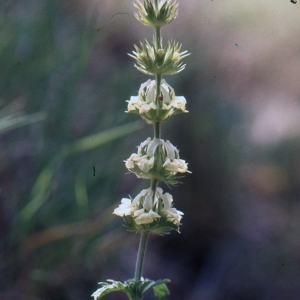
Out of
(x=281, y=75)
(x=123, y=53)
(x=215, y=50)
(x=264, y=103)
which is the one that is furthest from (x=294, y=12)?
(x=123, y=53)

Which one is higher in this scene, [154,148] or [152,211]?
[154,148]

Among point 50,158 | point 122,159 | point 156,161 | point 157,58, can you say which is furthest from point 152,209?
point 122,159

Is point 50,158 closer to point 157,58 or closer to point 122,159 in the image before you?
point 122,159

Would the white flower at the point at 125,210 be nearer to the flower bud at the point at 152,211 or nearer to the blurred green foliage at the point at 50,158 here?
the flower bud at the point at 152,211

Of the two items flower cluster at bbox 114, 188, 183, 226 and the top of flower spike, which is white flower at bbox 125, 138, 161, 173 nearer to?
flower cluster at bbox 114, 188, 183, 226

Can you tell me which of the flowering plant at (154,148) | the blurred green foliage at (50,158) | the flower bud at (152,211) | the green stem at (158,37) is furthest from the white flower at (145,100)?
the blurred green foliage at (50,158)

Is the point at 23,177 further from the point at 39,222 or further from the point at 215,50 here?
the point at 215,50

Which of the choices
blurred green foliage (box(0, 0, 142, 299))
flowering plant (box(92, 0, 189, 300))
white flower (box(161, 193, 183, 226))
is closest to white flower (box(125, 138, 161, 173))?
flowering plant (box(92, 0, 189, 300))
